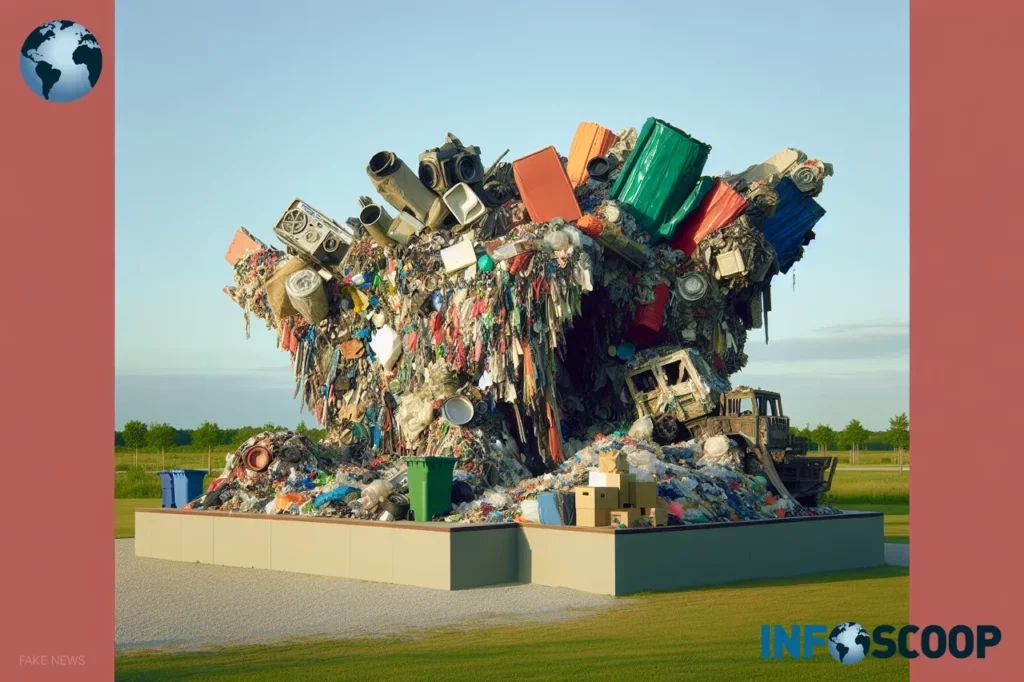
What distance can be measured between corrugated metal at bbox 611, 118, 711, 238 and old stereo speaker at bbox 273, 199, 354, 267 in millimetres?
5550

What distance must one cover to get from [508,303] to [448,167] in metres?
3.20

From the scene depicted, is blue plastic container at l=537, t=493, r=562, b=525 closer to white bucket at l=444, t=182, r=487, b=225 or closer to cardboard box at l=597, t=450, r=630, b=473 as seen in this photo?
cardboard box at l=597, t=450, r=630, b=473

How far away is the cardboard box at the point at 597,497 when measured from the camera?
1452 centimetres

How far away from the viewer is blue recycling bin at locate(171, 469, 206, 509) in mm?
20750

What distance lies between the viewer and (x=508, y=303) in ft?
62.8

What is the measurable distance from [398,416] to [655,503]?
286 inches

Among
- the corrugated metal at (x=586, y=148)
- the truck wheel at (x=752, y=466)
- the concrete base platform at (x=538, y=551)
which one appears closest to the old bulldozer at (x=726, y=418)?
the truck wheel at (x=752, y=466)

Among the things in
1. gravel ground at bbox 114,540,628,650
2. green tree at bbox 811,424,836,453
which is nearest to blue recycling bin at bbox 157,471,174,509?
gravel ground at bbox 114,540,628,650

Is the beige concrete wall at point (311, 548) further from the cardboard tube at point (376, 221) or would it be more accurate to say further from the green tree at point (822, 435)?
the green tree at point (822, 435)

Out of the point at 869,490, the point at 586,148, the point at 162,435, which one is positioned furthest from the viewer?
the point at 162,435

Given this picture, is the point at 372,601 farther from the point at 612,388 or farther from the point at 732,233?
the point at 732,233

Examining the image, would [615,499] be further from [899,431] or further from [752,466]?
[899,431]

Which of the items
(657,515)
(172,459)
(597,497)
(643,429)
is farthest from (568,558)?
(172,459)

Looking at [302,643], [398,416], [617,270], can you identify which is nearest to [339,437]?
[398,416]
